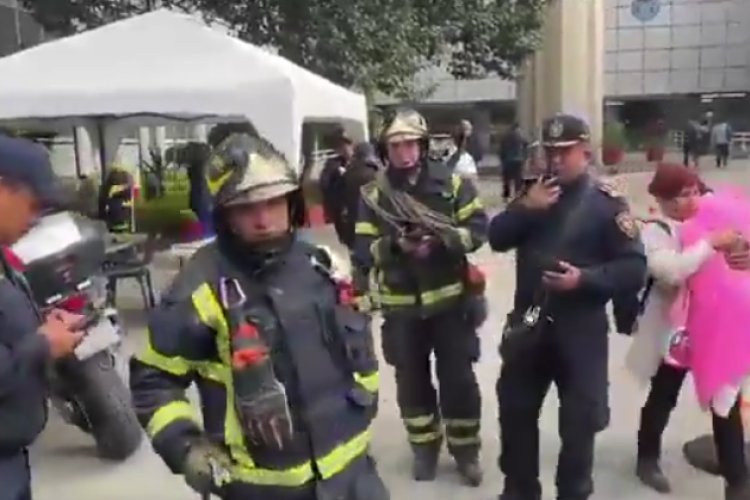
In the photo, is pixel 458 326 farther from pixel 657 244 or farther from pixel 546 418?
pixel 546 418

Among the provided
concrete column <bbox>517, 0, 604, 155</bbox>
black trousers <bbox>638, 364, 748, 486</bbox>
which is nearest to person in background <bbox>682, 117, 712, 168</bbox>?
concrete column <bbox>517, 0, 604, 155</bbox>

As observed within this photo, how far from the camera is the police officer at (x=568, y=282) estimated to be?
4.39m

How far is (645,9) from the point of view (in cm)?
4662

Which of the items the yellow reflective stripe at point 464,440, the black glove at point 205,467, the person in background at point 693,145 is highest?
the black glove at point 205,467

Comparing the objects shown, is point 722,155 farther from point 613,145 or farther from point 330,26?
point 330,26

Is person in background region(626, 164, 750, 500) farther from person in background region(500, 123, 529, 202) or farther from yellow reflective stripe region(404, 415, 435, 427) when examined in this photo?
person in background region(500, 123, 529, 202)

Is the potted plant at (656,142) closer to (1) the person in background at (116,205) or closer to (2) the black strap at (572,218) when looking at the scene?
(1) the person in background at (116,205)

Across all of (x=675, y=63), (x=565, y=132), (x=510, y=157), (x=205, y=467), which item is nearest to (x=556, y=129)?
(x=565, y=132)

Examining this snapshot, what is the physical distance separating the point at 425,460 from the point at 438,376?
475mm

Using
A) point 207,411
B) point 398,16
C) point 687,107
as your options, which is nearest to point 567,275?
point 207,411

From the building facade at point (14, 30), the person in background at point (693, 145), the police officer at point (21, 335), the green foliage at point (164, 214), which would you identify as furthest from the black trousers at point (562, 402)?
the person in background at point (693, 145)

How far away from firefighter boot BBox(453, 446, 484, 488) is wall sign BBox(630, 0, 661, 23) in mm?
43774

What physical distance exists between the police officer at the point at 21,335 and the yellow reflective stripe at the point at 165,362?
25 cm

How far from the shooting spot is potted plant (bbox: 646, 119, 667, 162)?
35.8 metres
